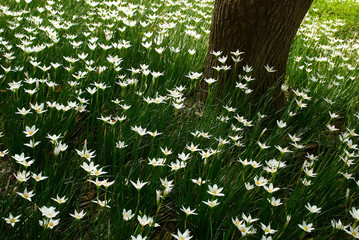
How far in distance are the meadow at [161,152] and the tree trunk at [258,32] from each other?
3.7 inches

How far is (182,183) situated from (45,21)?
9.27ft

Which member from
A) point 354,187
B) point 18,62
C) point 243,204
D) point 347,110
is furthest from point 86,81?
point 347,110

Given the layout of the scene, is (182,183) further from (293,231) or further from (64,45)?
(64,45)

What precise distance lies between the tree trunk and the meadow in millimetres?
93

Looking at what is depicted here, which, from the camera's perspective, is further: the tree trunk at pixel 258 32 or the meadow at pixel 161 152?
the tree trunk at pixel 258 32

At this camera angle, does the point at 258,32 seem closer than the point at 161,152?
No

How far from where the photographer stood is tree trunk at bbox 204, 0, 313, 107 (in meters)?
2.82

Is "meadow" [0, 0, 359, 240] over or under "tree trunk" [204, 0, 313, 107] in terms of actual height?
under

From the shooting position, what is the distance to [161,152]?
2.20 meters

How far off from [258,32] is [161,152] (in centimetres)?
139

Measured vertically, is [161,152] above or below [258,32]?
below

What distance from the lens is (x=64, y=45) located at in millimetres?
3305

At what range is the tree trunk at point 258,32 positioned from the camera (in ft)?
9.24

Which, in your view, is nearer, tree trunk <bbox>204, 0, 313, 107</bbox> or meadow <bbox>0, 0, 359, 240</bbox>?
meadow <bbox>0, 0, 359, 240</bbox>
